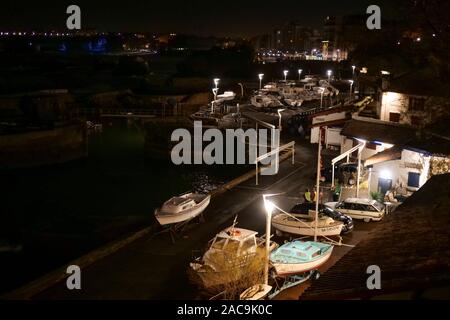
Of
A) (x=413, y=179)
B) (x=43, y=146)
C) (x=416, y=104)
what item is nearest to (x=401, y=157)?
(x=413, y=179)

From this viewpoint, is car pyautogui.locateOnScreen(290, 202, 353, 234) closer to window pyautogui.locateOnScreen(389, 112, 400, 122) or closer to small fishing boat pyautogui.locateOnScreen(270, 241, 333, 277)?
small fishing boat pyautogui.locateOnScreen(270, 241, 333, 277)

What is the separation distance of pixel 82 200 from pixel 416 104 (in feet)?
59.3

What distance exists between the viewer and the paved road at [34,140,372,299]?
13144mm

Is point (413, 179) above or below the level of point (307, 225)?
above

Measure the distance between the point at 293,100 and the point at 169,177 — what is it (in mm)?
15651

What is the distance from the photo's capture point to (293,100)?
43.4 m

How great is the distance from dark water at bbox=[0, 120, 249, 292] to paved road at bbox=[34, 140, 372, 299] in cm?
354

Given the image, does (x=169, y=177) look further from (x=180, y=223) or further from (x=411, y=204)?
(x=411, y=204)

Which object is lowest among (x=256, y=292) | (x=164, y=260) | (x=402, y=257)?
(x=164, y=260)

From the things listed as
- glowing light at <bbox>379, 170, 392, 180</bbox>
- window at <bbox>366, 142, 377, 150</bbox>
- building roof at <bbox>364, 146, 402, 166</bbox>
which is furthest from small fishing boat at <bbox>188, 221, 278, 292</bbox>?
window at <bbox>366, 142, 377, 150</bbox>

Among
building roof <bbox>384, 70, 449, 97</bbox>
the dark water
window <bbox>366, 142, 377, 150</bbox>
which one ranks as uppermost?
building roof <bbox>384, 70, 449, 97</bbox>

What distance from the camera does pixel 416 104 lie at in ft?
77.8

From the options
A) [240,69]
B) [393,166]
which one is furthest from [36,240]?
[240,69]

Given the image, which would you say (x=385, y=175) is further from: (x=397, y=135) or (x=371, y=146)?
(x=371, y=146)
